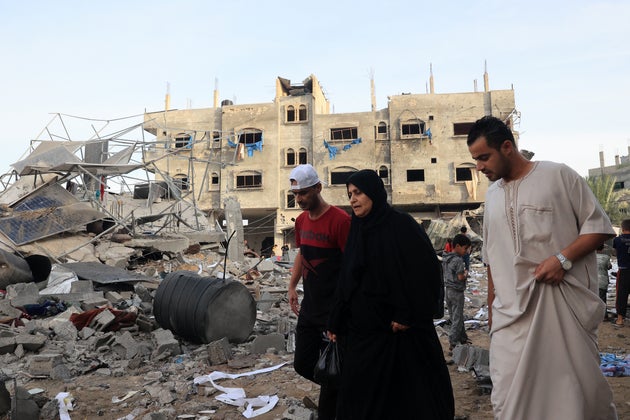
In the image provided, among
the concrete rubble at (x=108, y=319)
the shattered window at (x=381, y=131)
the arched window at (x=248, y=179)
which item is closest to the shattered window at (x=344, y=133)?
the shattered window at (x=381, y=131)

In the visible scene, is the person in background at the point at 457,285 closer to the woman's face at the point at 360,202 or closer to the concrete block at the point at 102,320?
the woman's face at the point at 360,202

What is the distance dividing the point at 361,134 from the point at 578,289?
93.6 feet

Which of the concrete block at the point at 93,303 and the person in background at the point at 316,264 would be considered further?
the concrete block at the point at 93,303

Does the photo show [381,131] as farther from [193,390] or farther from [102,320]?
[193,390]

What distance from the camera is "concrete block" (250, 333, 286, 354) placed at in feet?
17.5

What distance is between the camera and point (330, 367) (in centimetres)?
258

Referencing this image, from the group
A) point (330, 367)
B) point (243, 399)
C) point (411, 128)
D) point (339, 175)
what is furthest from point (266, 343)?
point (411, 128)

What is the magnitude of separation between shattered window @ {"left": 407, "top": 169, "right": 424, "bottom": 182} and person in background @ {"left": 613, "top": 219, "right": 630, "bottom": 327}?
74.9ft

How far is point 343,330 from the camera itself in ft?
8.23

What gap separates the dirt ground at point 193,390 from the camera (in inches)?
143

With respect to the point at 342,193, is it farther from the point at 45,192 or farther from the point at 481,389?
the point at 481,389

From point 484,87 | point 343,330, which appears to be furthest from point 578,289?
point 484,87

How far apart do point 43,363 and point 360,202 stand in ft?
13.3

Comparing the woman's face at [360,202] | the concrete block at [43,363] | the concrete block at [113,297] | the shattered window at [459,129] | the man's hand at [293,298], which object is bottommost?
the concrete block at [43,363]
